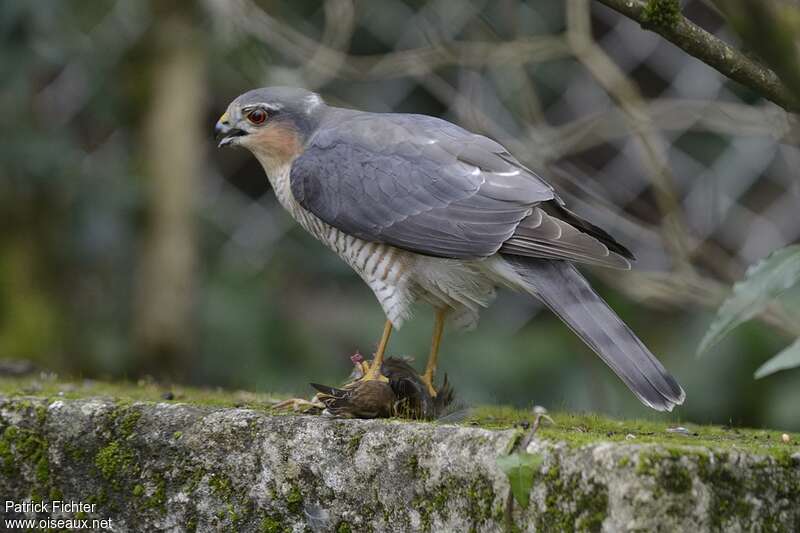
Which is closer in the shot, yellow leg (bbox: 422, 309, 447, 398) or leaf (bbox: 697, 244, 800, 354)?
leaf (bbox: 697, 244, 800, 354)

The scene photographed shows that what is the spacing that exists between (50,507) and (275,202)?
3596mm

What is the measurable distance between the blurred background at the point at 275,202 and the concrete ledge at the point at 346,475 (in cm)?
239

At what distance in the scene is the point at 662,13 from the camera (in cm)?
212

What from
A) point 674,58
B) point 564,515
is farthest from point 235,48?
point 564,515

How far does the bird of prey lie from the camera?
259 cm

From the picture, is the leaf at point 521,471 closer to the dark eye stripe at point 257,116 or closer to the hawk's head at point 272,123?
the hawk's head at point 272,123

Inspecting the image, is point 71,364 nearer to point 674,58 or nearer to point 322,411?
point 322,411

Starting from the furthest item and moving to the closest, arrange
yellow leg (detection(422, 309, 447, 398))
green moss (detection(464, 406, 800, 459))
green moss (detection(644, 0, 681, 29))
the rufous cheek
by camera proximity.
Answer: the rufous cheek → yellow leg (detection(422, 309, 447, 398)) → green moss (detection(644, 0, 681, 29)) → green moss (detection(464, 406, 800, 459))

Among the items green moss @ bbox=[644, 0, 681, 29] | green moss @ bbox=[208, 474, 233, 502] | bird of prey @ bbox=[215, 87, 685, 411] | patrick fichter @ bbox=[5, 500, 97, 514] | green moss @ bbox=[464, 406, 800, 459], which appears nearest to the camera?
green moss @ bbox=[464, 406, 800, 459]

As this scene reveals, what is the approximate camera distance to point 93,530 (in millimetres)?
2367

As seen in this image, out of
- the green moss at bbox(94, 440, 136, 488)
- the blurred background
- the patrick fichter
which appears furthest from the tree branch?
the blurred background

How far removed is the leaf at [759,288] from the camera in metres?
1.98

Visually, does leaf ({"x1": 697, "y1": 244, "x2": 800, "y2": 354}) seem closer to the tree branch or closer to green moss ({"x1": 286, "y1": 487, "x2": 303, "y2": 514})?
the tree branch

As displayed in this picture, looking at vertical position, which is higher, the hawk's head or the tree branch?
the hawk's head
